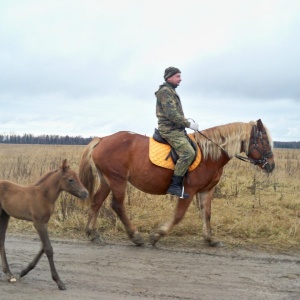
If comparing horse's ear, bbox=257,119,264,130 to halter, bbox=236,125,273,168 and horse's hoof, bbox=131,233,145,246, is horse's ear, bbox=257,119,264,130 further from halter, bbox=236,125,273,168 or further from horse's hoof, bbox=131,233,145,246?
horse's hoof, bbox=131,233,145,246

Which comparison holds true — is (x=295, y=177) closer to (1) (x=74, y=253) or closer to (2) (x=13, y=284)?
(1) (x=74, y=253)

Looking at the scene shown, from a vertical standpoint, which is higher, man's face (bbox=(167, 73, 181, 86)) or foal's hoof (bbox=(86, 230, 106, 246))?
man's face (bbox=(167, 73, 181, 86))

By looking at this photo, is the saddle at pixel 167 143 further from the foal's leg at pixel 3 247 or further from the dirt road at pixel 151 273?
the foal's leg at pixel 3 247

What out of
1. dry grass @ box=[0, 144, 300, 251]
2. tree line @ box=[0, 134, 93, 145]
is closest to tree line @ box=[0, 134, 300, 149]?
tree line @ box=[0, 134, 93, 145]

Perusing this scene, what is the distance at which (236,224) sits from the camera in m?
8.23

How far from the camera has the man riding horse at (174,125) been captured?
7148 mm

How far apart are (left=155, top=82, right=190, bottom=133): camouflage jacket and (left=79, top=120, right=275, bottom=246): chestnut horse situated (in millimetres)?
535

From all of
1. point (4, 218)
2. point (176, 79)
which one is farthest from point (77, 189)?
point (176, 79)

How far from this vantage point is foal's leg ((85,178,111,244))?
7.46 m

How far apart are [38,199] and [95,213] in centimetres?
281

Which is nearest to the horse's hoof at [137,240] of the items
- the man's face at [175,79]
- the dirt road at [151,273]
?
Result: the dirt road at [151,273]

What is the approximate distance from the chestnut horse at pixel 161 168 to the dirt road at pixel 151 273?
72 centimetres

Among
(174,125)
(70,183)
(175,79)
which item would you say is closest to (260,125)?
(174,125)

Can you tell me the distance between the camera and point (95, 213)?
7852mm
